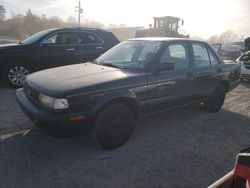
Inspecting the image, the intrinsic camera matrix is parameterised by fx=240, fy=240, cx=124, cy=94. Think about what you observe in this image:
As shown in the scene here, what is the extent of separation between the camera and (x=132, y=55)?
4301 mm

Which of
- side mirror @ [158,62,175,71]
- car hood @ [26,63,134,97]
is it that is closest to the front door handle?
side mirror @ [158,62,175,71]

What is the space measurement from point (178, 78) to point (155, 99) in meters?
0.65

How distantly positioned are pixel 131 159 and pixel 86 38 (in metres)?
4.99

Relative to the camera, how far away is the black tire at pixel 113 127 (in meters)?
3.29

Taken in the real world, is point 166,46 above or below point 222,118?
above

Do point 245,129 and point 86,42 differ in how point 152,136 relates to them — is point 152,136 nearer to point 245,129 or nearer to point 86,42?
point 245,129

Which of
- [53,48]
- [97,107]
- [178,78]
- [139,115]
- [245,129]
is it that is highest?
[53,48]

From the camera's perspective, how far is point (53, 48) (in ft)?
22.8

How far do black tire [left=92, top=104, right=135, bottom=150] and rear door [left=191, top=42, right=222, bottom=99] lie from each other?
181 cm

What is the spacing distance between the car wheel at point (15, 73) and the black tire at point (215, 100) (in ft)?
15.6

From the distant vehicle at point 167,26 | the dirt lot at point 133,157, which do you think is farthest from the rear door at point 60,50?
the distant vehicle at point 167,26

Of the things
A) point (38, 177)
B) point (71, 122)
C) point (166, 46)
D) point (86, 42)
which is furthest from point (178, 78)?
point (86, 42)

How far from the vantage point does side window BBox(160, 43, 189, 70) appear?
4.09 meters

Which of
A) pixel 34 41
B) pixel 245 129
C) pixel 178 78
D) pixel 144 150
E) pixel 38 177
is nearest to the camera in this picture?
pixel 38 177
